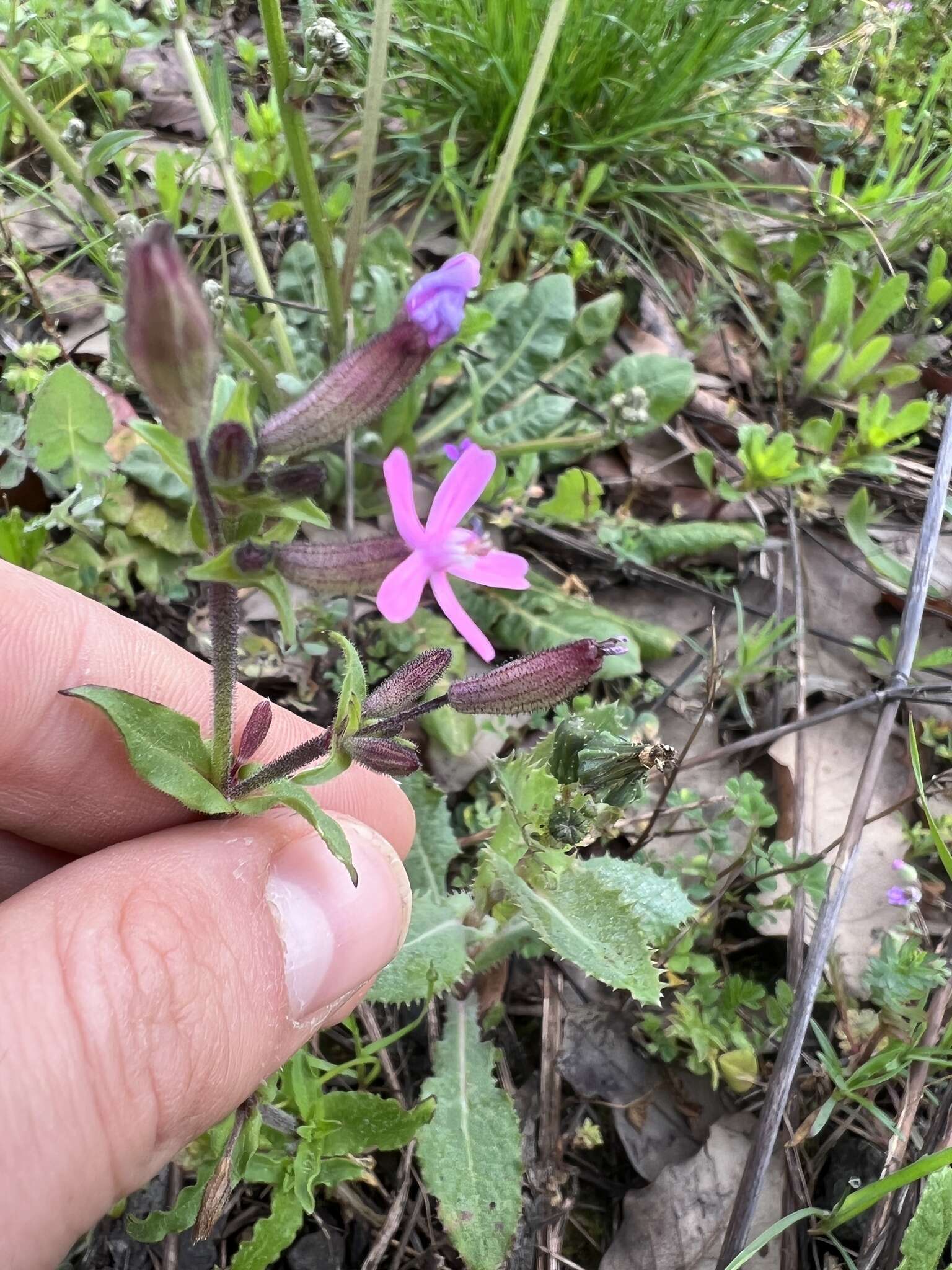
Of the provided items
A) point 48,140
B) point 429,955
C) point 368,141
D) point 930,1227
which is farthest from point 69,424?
point 930,1227

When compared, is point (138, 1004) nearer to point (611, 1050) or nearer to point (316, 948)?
point (316, 948)

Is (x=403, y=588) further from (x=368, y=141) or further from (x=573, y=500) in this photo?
(x=368, y=141)

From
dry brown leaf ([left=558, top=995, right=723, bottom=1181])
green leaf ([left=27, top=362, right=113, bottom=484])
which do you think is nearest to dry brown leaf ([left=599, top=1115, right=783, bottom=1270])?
dry brown leaf ([left=558, top=995, right=723, bottom=1181])

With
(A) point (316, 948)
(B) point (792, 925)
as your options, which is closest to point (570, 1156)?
(B) point (792, 925)

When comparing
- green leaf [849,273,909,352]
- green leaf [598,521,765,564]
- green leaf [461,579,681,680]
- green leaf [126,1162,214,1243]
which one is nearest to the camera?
green leaf [126,1162,214,1243]

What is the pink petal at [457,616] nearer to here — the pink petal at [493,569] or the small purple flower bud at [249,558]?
the pink petal at [493,569]

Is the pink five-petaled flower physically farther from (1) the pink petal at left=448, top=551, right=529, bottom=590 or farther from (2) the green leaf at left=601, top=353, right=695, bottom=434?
(2) the green leaf at left=601, top=353, right=695, bottom=434
